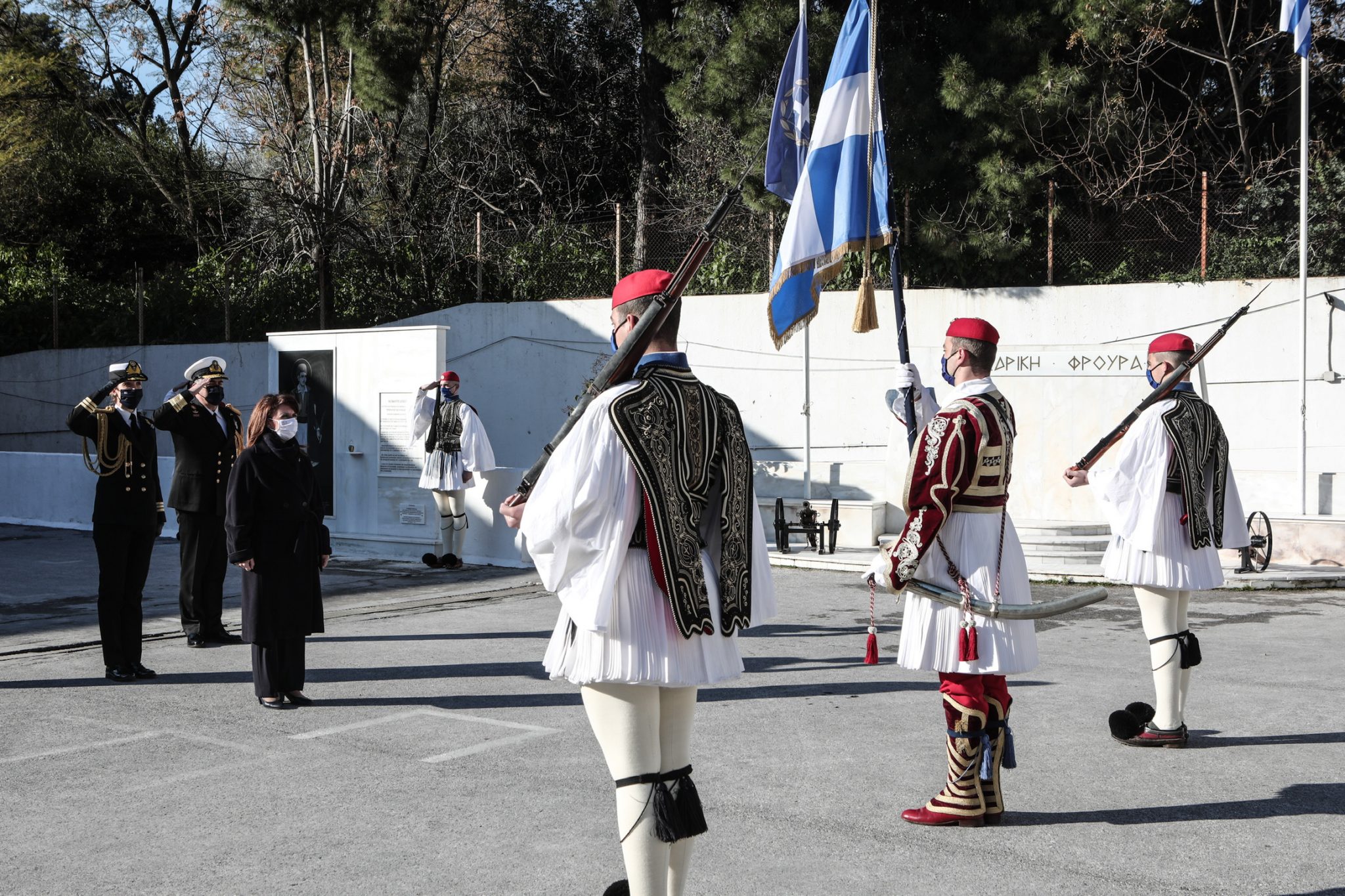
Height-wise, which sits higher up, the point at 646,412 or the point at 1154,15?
the point at 1154,15

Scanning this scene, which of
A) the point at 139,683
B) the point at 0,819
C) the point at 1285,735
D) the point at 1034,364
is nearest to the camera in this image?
the point at 0,819

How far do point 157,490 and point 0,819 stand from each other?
3.93 meters

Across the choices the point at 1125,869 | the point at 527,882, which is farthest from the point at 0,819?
the point at 1125,869

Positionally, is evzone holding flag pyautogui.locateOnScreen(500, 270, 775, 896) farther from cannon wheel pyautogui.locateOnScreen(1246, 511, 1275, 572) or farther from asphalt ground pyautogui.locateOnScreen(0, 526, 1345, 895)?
cannon wheel pyautogui.locateOnScreen(1246, 511, 1275, 572)

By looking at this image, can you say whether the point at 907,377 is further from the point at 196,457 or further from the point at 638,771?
the point at 196,457

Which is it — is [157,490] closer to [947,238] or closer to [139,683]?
[139,683]

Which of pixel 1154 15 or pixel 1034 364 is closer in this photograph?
pixel 1034 364

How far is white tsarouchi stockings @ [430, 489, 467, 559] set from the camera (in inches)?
574

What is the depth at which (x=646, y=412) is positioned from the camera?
394 centimetres

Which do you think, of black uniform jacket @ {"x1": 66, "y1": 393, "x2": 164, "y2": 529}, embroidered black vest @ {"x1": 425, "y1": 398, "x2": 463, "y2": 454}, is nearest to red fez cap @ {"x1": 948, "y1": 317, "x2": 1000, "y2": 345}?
black uniform jacket @ {"x1": 66, "y1": 393, "x2": 164, "y2": 529}

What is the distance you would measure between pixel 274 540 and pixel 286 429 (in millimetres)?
670

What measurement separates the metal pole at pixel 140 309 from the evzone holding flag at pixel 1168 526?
23.1 meters

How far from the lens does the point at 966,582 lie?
17.5ft

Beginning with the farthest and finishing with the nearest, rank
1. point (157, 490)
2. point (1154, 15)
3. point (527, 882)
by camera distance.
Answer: point (1154, 15) → point (157, 490) → point (527, 882)
